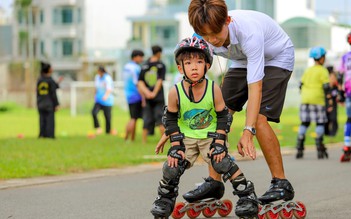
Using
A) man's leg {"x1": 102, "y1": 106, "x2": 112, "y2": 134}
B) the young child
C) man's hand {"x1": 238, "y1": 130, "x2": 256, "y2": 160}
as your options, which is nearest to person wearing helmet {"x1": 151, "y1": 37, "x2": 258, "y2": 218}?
man's hand {"x1": 238, "y1": 130, "x2": 256, "y2": 160}

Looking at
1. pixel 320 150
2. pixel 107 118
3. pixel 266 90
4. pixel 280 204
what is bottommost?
pixel 107 118

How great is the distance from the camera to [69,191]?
32.1 ft

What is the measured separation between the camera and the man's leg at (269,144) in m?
7.30

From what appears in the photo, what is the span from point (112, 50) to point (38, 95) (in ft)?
212

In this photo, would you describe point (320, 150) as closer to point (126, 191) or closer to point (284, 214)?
point (126, 191)

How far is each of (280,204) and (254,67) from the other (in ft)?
3.58

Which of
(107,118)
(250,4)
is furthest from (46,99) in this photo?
(250,4)

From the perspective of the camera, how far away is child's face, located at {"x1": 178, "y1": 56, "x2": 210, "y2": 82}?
6.85 meters

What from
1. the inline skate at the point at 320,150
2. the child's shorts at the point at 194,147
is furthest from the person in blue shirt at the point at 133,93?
the child's shorts at the point at 194,147

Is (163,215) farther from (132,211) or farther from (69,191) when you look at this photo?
(69,191)

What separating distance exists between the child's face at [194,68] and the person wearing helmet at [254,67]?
0.17 metres

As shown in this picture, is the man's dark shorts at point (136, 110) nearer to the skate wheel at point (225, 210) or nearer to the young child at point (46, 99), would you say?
the young child at point (46, 99)

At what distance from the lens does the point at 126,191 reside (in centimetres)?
976

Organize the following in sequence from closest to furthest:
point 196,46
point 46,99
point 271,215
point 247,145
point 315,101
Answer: point 247,145 → point 196,46 → point 271,215 → point 315,101 → point 46,99
